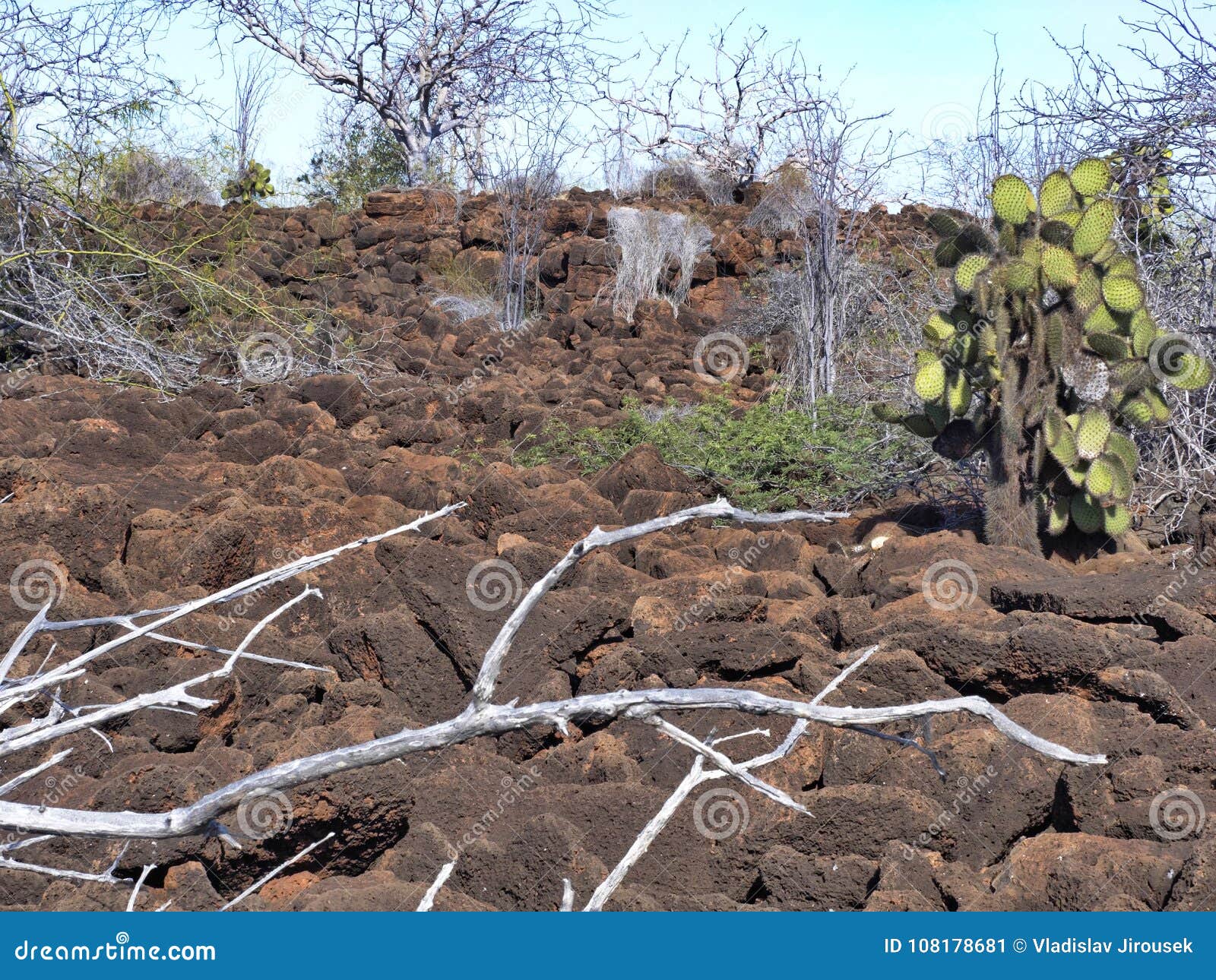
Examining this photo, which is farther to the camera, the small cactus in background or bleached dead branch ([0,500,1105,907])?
the small cactus in background

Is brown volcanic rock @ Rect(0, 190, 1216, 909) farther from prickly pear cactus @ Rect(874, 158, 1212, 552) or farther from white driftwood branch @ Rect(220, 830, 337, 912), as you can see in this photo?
prickly pear cactus @ Rect(874, 158, 1212, 552)

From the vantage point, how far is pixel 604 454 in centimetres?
816

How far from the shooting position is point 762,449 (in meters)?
7.67

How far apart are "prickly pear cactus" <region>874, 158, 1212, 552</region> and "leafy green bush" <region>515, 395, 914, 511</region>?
1465mm

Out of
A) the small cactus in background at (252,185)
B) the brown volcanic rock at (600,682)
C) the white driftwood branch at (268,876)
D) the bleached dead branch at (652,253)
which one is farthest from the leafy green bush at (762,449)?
the small cactus in background at (252,185)

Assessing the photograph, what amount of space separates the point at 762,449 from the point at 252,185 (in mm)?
14576

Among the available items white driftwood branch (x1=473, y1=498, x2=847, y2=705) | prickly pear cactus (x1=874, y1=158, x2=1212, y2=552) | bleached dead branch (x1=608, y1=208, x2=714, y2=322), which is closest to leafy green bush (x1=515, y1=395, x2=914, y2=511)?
prickly pear cactus (x1=874, y1=158, x2=1212, y2=552)

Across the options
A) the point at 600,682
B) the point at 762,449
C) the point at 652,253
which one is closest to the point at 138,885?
the point at 600,682

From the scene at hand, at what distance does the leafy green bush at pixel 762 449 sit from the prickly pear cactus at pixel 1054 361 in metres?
1.47

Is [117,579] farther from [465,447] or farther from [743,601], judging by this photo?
[465,447]

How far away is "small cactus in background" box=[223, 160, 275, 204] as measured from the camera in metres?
20.1

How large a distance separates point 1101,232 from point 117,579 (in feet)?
13.6

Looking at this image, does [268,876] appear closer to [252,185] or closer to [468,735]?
[468,735]

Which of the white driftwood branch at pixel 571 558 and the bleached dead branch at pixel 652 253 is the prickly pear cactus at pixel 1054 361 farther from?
the bleached dead branch at pixel 652 253
